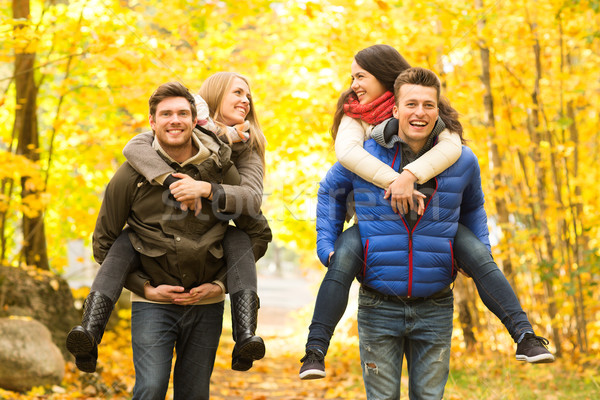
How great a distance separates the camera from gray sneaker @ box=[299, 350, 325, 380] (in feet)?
8.46

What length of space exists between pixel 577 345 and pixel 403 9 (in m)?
4.70

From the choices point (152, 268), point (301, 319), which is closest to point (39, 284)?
point (152, 268)

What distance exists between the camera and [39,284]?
6637mm

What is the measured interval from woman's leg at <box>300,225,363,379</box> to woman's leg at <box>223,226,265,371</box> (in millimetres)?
286

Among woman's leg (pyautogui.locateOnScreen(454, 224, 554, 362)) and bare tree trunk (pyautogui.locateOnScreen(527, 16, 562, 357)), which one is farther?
bare tree trunk (pyautogui.locateOnScreen(527, 16, 562, 357))

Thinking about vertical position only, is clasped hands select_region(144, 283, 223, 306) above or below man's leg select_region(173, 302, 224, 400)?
above

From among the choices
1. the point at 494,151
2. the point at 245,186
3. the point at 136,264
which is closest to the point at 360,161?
the point at 245,186

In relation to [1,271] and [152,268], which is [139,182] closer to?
[152,268]

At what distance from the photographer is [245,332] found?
Answer: 284 cm

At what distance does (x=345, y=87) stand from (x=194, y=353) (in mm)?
4764

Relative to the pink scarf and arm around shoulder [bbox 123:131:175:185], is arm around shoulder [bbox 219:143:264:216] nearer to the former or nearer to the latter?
arm around shoulder [bbox 123:131:175:185]

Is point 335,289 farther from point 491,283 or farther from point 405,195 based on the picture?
point 491,283

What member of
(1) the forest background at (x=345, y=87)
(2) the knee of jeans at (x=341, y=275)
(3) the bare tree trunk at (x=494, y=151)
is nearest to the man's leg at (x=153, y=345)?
(2) the knee of jeans at (x=341, y=275)

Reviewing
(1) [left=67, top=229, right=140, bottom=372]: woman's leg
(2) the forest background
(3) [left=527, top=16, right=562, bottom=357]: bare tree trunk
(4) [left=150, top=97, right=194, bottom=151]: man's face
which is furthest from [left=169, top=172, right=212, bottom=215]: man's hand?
(3) [left=527, top=16, right=562, bottom=357]: bare tree trunk
